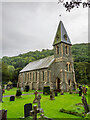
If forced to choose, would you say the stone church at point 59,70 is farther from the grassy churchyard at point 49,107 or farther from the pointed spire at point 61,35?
the grassy churchyard at point 49,107

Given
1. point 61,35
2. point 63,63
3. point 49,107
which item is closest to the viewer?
point 49,107

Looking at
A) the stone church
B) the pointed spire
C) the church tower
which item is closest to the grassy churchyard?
the stone church

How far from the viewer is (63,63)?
2584 cm

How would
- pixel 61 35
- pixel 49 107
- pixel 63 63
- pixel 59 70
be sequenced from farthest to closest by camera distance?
pixel 61 35 < pixel 59 70 < pixel 63 63 < pixel 49 107

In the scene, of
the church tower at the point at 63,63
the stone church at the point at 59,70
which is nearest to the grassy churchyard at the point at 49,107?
the stone church at the point at 59,70

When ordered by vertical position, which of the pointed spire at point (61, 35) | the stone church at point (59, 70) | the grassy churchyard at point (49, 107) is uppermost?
the pointed spire at point (61, 35)

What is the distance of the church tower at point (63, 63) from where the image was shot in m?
25.1

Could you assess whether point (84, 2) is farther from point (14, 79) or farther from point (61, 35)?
point (14, 79)

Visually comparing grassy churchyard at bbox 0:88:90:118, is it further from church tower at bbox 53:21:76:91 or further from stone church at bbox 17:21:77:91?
church tower at bbox 53:21:76:91

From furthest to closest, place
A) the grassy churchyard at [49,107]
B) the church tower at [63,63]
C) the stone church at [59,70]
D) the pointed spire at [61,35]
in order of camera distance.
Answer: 1. the pointed spire at [61,35]
2. the stone church at [59,70]
3. the church tower at [63,63]
4. the grassy churchyard at [49,107]

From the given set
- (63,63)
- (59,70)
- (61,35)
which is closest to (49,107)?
(59,70)

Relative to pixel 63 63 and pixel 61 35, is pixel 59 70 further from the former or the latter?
pixel 61 35

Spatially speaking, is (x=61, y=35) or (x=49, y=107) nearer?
(x=49, y=107)

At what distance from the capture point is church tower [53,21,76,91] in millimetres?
25062
